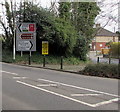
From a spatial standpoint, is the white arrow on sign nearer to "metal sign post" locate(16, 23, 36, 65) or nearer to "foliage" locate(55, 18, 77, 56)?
"metal sign post" locate(16, 23, 36, 65)

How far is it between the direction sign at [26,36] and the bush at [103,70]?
Result: 12.5 metres

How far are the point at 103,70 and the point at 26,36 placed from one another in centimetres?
1425

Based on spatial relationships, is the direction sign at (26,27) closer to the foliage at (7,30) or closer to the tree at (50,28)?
the tree at (50,28)

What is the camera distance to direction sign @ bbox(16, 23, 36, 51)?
26500 mm

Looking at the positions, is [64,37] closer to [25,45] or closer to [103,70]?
[25,45]

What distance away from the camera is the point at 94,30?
32.7 metres

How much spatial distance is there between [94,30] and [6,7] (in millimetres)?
12403

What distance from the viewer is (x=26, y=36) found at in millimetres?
26625

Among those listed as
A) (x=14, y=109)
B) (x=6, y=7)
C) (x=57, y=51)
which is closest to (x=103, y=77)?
(x=14, y=109)

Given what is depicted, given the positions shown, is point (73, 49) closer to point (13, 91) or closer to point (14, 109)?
point (13, 91)

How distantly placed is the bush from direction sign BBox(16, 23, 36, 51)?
491 inches

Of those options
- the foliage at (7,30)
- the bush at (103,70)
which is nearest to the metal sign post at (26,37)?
the foliage at (7,30)

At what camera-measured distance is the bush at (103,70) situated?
13.7 metres

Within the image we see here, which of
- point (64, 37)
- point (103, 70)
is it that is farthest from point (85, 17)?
point (103, 70)
